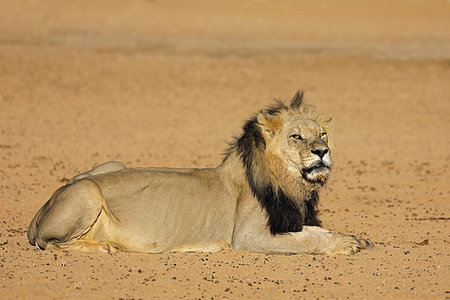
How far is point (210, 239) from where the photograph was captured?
816cm

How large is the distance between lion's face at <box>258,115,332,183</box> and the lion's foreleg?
0.56 m

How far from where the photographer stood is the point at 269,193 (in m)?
8.13

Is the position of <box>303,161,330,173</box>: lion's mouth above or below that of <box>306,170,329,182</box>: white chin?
above

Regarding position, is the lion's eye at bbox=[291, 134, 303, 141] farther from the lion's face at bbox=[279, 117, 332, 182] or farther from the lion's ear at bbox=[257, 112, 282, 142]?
the lion's ear at bbox=[257, 112, 282, 142]

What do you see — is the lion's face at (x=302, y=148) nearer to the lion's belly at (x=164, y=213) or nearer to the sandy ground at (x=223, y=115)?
the lion's belly at (x=164, y=213)

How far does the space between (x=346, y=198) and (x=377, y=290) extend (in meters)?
5.16

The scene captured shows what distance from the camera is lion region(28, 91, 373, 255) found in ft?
26.1

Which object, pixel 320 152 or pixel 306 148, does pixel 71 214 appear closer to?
pixel 306 148

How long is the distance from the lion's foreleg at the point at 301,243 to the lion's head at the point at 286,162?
0.09 metres

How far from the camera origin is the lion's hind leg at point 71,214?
7855 mm

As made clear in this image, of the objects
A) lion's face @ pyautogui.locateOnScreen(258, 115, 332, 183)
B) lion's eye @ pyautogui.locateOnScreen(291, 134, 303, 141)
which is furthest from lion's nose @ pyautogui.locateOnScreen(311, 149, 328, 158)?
lion's eye @ pyautogui.locateOnScreen(291, 134, 303, 141)

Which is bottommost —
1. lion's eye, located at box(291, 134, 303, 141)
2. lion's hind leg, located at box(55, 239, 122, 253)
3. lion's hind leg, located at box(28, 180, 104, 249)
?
lion's hind leg, located at box(55, 239, 122, 253)

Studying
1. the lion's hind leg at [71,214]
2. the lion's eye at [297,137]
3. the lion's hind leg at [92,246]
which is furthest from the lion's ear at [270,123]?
the lion's hind leg at [92,246]

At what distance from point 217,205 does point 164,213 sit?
540 mm
